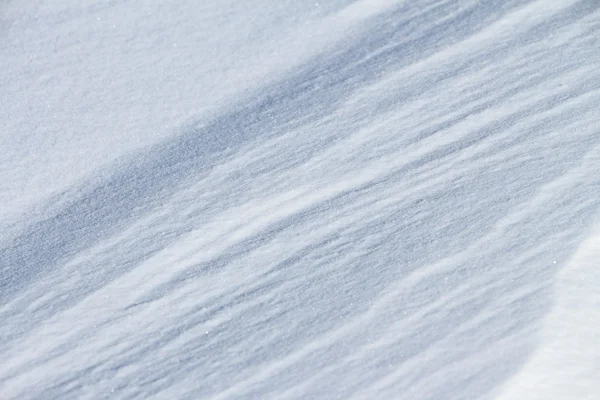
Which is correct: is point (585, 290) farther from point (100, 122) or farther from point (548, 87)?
point (100, 122)

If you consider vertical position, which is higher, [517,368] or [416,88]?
[416,88]

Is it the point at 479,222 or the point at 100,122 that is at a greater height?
the point at 100,122

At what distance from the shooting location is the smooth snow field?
44cm

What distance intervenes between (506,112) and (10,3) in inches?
13.9

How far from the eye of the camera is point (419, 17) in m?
0.55

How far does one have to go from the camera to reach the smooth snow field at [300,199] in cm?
44

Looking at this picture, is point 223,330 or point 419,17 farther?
point 419,17

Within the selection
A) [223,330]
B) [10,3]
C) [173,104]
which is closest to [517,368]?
[223,330]

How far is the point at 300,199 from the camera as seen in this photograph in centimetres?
49

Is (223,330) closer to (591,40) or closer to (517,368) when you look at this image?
(517,368)

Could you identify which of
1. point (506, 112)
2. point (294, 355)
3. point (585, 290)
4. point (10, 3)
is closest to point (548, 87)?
point (506, 112)

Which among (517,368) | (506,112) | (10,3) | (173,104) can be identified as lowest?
(517,368)

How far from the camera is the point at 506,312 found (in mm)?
450

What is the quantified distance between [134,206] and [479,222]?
21 cm
